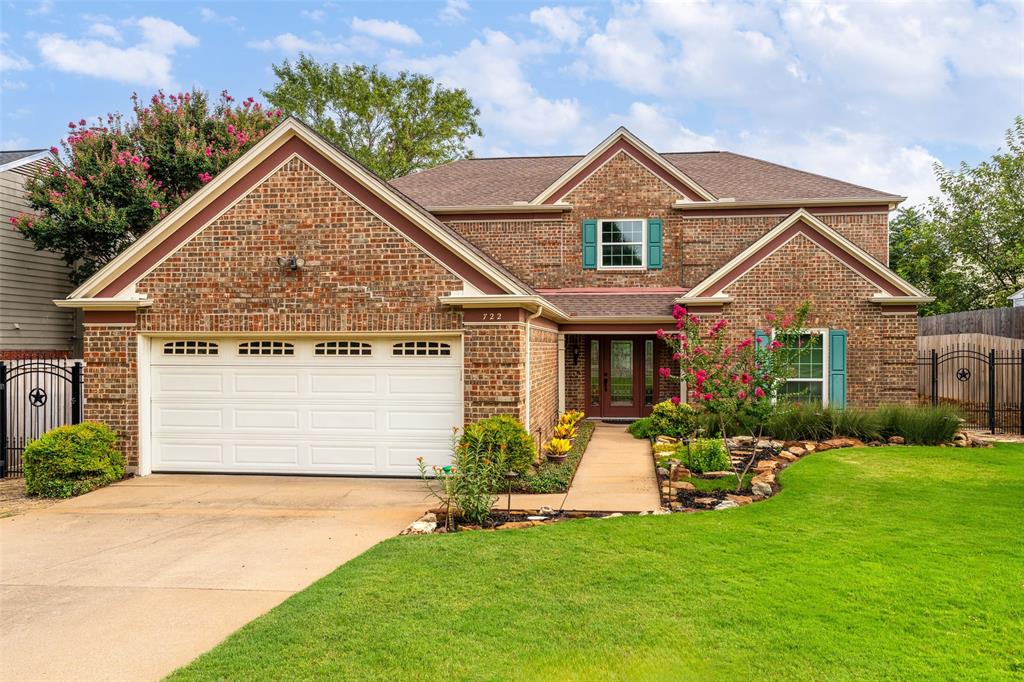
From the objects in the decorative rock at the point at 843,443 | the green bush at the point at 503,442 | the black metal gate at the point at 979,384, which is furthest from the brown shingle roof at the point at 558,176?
the green bush at the point at 503,442

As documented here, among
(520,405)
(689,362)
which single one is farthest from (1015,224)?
(520,405)

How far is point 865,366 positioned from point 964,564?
10464 millimetres

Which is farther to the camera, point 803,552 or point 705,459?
point 705,459

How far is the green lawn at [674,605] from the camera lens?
4215mm

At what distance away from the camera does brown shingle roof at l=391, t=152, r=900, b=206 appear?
60.7 feet

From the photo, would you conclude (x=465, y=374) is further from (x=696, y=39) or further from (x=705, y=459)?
(x=696, y=39)

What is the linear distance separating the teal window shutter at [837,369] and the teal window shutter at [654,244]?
518cm

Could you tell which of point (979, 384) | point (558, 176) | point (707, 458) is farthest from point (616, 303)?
point (979, 384)

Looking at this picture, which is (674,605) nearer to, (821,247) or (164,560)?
(164,560)

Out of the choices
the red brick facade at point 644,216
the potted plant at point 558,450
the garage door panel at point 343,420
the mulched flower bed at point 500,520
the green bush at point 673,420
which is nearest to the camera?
the mulched flower bed at point 500,520

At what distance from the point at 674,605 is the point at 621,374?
13.9m

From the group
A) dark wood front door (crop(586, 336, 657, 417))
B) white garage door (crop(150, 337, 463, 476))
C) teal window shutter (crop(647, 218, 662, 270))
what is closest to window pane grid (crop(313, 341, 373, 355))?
white garage door (crop(150, 337, 463, 476))

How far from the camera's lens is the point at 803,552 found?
641 cm

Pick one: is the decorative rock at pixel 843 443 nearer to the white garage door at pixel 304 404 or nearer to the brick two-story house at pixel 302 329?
the brick two-story house at pixel 302 329
